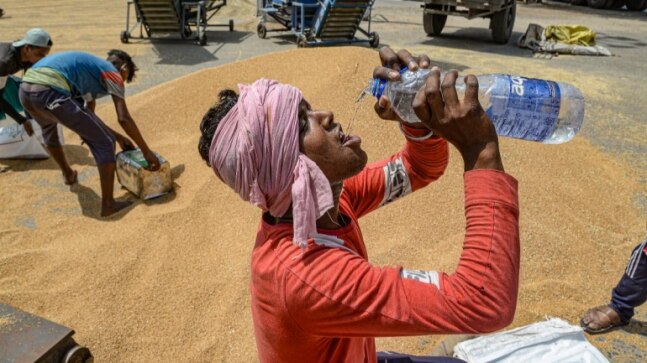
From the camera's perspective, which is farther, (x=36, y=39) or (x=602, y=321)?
(x=36, y=39)

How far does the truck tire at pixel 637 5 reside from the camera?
62.3ft

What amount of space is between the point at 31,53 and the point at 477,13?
9.17 meters

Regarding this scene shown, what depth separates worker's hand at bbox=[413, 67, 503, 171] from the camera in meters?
1.18

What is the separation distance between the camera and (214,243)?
3.83 metres

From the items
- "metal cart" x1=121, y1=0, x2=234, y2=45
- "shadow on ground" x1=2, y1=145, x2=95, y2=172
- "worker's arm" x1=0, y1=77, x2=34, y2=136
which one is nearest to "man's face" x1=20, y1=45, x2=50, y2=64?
"worker's arm" x1=0, y1=77, x2=34, y2=136

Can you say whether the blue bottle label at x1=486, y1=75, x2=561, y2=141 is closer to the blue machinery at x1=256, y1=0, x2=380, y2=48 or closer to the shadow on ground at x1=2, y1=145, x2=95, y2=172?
the shadow on ground at x1=2, y1=145, x2=95, y2=172

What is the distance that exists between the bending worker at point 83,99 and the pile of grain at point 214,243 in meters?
0.41

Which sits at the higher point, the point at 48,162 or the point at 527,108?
the point at 527,108

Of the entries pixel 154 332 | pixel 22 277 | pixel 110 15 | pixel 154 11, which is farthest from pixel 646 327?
pixel 110 15

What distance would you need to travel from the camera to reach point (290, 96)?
1.39 m

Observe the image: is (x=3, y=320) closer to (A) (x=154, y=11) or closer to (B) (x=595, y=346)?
(B) (x=595, y=346)

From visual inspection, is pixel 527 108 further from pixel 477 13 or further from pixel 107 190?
pixel 477 13

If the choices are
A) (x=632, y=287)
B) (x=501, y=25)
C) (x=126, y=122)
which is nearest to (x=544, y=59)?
(x=501, y=25)

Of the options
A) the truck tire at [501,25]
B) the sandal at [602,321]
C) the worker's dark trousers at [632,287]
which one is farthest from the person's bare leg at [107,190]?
the truck tire at [501,25]
